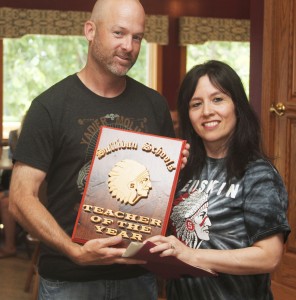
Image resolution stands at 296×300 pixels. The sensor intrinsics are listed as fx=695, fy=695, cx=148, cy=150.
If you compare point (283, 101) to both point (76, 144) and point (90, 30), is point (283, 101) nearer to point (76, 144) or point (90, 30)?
point (90, 30)

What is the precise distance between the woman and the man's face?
0.19 metres

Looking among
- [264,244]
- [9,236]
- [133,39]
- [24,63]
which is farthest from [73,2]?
[264,244]

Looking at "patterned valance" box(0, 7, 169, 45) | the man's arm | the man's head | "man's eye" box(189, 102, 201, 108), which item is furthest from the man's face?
"patterned valance" box(0, 7, 169, 45)

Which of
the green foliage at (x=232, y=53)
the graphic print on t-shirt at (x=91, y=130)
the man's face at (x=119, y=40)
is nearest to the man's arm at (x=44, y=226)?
the graphic print on t-shirt at (x=91, y=130)

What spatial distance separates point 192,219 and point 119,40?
0.57m

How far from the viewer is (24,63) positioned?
7477 millimetres

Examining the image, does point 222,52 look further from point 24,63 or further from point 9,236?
point 9,236

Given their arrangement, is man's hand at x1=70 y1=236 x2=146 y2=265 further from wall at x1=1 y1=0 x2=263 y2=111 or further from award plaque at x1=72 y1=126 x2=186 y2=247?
wall at x1=1 y1=0 x2=263 y2=111

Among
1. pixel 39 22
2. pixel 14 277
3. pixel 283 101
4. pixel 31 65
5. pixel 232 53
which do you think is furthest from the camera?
pixel 232 53

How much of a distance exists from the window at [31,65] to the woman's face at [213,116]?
5532mm

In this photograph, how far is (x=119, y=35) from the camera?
205 centimetres

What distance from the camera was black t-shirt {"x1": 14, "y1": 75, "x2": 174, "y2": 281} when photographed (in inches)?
79.2

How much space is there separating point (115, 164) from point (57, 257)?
0.38 meters

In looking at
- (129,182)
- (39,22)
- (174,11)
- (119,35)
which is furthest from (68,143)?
(174,11)
